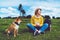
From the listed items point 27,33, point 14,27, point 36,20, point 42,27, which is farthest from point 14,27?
point 42,27

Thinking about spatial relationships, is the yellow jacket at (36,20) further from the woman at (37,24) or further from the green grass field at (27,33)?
the green grass field at (27,33)

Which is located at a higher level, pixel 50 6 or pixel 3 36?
pixel 50 6

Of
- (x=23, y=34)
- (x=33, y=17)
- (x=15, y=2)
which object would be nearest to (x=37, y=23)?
(x=33, y=17)

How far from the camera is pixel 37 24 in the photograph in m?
4.03

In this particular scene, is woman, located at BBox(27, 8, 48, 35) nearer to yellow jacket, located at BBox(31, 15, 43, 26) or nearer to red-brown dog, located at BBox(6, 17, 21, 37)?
yellow jacket, located at BBox(31, 15, 43, 26)

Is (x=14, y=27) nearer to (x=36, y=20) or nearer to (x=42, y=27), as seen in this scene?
(x=36, y=20)

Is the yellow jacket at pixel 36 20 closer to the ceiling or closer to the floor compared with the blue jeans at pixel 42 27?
closer to the ceiling

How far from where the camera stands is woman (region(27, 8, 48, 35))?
13.1ft

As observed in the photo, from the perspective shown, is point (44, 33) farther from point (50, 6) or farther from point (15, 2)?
point (15, 2)

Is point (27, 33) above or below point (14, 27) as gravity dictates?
below

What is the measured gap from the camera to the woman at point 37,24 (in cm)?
401

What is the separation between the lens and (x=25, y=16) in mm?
4074

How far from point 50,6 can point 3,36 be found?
4.37ft

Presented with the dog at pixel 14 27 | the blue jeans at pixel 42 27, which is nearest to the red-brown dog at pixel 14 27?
the dog at pixel 14 27
